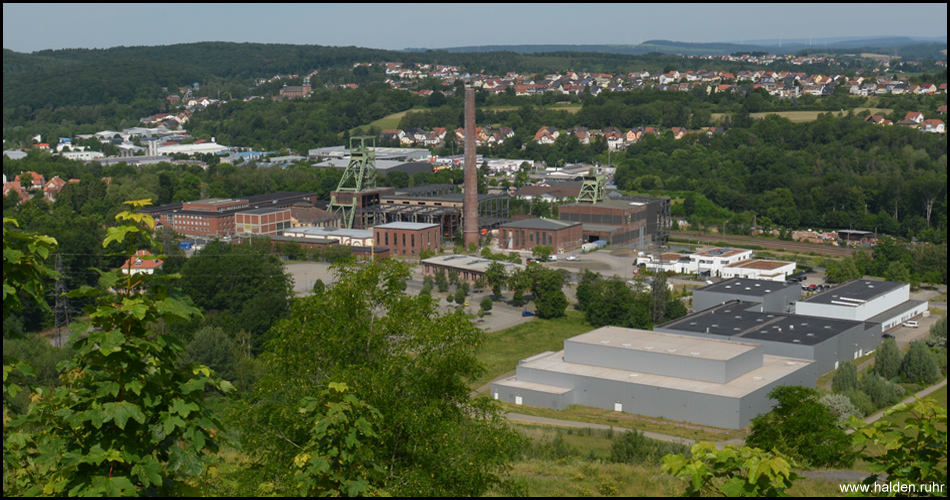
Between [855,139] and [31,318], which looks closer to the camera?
[31,318]

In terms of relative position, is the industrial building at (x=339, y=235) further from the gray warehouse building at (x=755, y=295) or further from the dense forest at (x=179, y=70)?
the dense forest at (x=179, y=70)

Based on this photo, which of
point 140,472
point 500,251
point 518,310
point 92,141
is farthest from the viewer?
point 92,141

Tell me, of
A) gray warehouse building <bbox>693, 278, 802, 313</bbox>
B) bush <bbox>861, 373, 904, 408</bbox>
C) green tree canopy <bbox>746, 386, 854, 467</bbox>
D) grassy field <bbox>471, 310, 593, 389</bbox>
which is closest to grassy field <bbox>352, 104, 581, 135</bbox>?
gray warehouse building <bbox>693, 278, 802, 313</bbox>

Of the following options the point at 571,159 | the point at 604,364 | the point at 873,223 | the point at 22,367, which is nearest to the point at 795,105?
the point at 571,159

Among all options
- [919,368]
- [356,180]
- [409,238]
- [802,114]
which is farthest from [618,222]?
[802,114]

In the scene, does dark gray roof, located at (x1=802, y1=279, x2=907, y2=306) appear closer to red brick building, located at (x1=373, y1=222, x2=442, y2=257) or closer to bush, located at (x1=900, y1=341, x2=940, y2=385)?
bush, located at (x1=900, y1=341, x2=940, y2=385)

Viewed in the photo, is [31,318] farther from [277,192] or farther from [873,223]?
[873,223]
